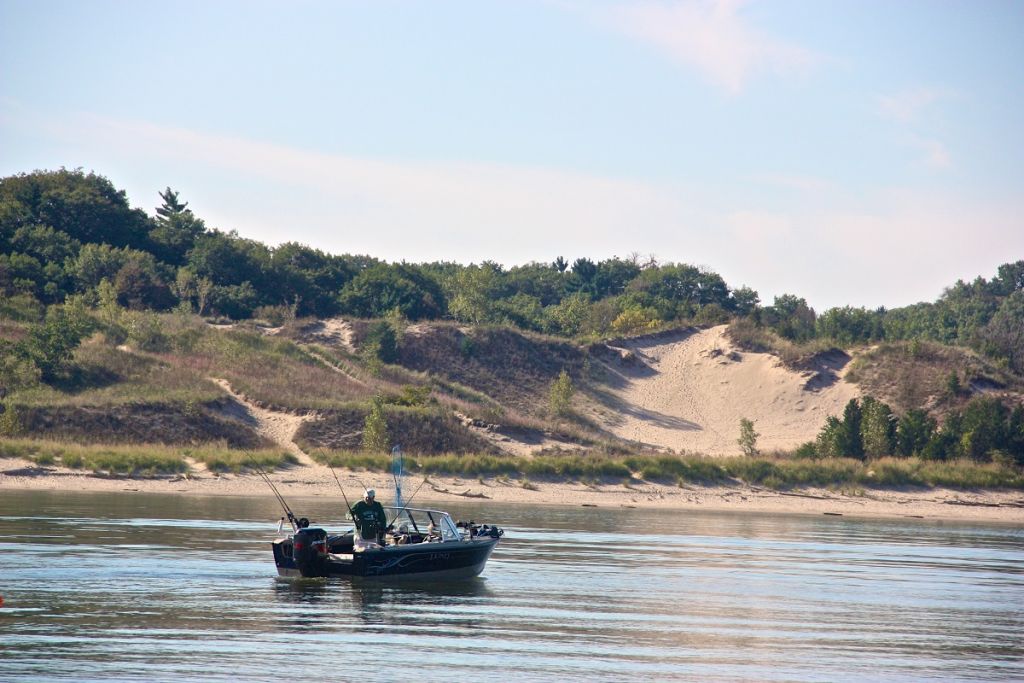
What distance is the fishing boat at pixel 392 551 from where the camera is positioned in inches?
1171

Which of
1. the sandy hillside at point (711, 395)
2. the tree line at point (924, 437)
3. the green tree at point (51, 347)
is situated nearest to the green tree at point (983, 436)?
the tree line at point (924, 437)

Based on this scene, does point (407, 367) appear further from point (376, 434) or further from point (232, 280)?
point (376, 434)

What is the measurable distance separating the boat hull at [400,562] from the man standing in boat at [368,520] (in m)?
0.53

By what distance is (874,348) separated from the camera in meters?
92.6

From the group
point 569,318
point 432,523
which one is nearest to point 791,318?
point 569,318

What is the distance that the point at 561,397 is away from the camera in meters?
82.9

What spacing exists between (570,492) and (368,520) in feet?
88.3

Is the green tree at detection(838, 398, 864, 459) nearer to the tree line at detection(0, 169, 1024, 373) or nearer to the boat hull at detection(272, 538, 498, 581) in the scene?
the tree line at detection(0, 169, 1024, 373)

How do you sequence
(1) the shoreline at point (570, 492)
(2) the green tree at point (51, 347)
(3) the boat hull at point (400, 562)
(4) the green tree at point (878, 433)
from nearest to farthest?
(3) the boat hull at point (400, 562) < (1) the shoreline at point (570, 492) < (2) the green tree at point (51, 347) < (4) the green tree at point (878, 433)

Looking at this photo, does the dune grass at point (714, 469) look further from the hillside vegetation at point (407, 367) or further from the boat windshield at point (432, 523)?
the boat windshield at point (432, 523)

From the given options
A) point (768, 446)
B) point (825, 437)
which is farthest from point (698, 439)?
point (825, 437)

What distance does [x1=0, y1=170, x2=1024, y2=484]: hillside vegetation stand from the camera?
61.9m

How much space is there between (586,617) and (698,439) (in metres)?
56.1

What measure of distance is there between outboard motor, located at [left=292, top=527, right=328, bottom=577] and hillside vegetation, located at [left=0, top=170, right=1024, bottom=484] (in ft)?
82.4
